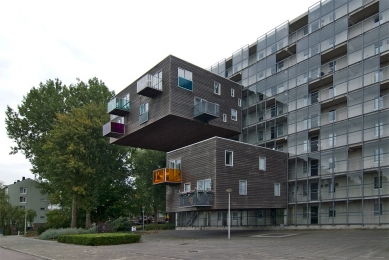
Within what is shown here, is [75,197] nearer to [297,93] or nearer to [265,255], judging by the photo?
[297,93]

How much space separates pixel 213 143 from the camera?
3447cm

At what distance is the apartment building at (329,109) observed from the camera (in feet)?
116

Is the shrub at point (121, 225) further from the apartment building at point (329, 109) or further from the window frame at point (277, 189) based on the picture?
the window frame at point (277, 189)

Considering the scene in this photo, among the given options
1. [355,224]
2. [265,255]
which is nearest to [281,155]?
[355,224]

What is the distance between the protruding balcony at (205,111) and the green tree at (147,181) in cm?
2149

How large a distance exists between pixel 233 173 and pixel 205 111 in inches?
296

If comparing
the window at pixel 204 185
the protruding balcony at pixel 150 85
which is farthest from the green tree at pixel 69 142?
the window at pixel 204 185

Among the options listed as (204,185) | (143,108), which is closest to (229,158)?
(204,185)

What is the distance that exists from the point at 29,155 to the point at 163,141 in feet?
83.0

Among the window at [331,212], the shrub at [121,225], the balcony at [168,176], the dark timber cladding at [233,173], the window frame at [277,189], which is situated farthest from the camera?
the shrub at [121,225]

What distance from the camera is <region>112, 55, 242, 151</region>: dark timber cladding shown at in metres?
38.1

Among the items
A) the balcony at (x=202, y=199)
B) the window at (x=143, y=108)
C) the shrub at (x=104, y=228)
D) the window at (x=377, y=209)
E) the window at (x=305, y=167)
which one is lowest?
the shrub at (x=104, y=228)

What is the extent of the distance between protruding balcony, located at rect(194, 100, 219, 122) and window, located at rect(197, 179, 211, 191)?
24.6 ft

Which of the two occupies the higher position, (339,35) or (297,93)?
(339,35)
